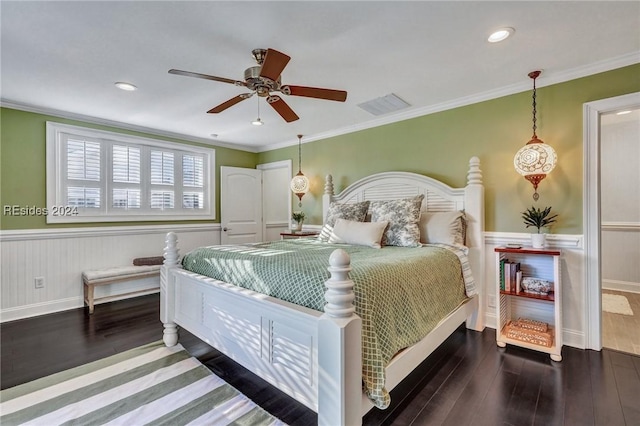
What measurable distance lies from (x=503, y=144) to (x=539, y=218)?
809mm

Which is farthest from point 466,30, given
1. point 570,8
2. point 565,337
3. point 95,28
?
point 565,337

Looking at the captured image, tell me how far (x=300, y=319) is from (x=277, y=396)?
2.53 feet

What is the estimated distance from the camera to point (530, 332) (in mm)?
2570

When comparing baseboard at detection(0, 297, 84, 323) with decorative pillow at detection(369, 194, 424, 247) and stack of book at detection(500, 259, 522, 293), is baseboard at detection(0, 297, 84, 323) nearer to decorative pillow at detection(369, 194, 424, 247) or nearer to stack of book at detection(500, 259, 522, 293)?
decorative pillow at detection(369, 194, 424, 247)

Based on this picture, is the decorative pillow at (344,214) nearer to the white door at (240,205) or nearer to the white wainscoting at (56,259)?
the white door at (240,205)

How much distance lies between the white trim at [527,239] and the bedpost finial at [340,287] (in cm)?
233

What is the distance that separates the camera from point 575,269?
8.47 feet

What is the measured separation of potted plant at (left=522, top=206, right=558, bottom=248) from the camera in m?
2.56

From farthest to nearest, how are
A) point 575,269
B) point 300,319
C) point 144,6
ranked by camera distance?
point 575,269 → point 144,6 → point 300,319

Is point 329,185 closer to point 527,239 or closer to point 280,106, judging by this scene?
point 280,106

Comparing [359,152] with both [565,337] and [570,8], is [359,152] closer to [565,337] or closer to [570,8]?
[570,8]

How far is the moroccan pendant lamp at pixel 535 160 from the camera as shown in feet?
8.31

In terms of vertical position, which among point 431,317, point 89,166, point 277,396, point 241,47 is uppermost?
point 241,47

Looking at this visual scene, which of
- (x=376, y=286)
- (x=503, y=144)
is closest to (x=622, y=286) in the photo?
(x=503, y=144)
